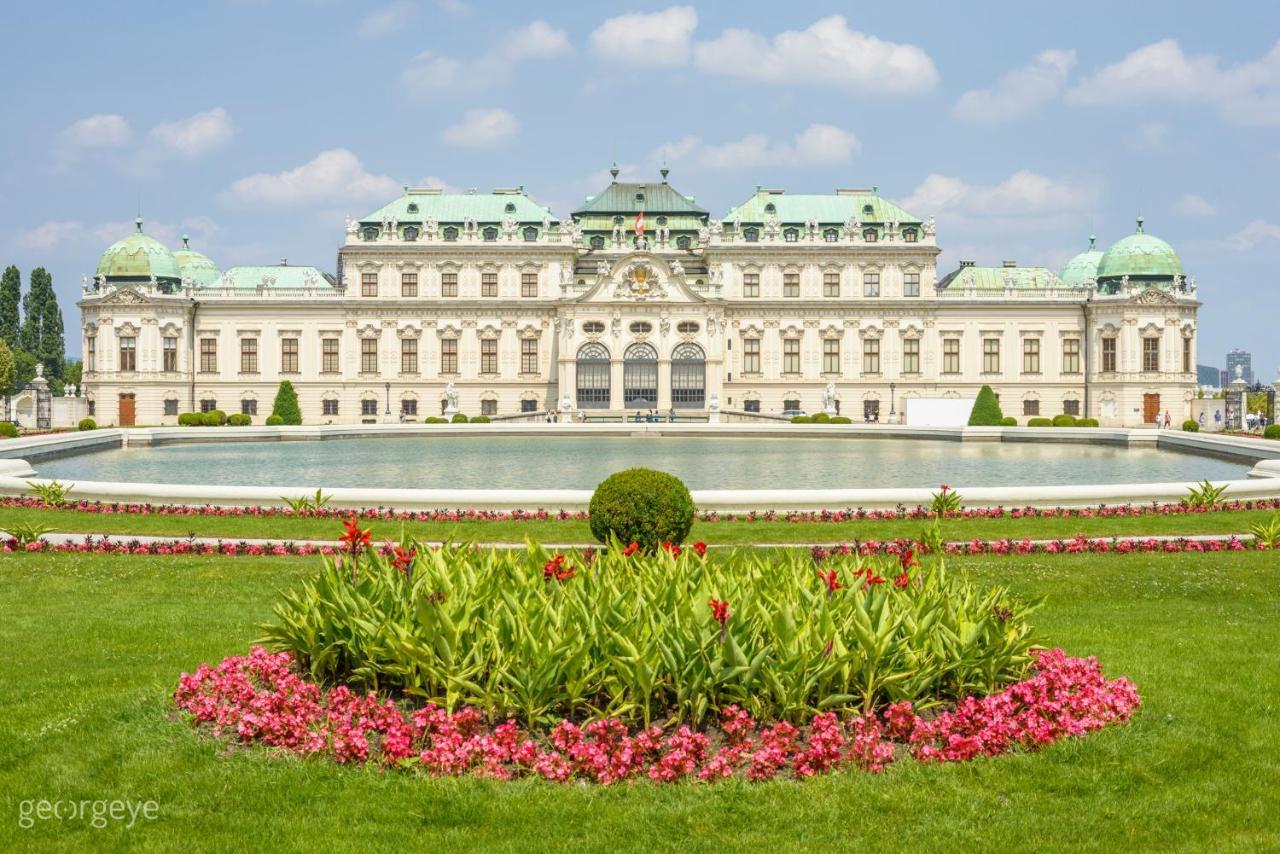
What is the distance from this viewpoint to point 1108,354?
245 feet

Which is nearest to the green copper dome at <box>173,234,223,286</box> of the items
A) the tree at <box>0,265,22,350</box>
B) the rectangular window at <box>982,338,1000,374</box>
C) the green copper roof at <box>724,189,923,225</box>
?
the tree at <box>0,265,22,350</box>

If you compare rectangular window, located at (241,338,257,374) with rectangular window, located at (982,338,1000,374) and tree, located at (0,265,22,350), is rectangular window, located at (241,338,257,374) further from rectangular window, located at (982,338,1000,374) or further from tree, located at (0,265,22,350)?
rectangular window, located at (982,338,1000,374)

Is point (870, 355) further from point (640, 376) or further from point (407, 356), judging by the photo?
point (407, 356)

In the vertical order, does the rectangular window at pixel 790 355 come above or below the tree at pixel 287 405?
above

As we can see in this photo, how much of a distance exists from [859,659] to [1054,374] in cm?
7235

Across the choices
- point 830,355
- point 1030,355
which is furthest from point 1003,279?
point 830,355

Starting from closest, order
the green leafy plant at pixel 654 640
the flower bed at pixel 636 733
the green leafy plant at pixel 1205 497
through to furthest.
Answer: the flower bed at pixel 636 733
the green leafy plant at pixel 654 640
the green leafy plant at pixel 1205 497

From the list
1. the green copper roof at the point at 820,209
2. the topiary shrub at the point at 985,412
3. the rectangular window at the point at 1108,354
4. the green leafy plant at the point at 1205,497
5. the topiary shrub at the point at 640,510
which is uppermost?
the green copper roof at the point at 820,209

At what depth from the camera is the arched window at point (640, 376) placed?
72.7 metres

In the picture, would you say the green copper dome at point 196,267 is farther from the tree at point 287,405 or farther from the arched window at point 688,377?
the arched window at point 688,377

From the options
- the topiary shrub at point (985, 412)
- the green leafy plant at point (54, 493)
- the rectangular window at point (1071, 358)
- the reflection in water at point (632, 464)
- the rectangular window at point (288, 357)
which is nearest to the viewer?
the green leafy plant at point (54, 493)

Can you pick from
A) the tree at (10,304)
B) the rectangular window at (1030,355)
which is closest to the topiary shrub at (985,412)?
the rectangular window at (1030,355)

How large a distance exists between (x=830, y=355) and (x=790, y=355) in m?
2.78

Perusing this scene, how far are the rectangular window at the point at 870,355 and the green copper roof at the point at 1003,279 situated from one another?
7.05 m
